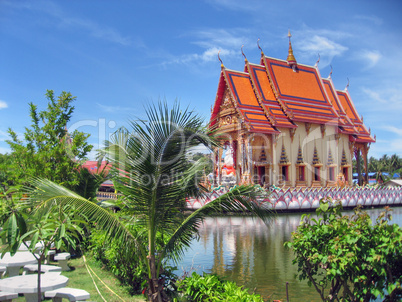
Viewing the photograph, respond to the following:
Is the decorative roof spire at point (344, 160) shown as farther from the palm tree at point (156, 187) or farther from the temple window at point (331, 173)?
the palm tree at point (156, 187)

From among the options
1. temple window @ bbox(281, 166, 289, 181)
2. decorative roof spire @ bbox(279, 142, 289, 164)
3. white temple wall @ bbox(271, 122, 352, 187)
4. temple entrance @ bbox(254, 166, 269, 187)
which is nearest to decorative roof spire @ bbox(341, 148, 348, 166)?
white temple wall @ bbox(271, 122, 352, 187)

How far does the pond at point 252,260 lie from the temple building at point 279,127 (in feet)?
36.1

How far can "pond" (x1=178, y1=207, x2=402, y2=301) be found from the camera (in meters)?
6.17

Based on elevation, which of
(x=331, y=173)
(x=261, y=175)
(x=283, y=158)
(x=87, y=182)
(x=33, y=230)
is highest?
(x=283, y=158)

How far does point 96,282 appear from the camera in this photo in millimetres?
6172

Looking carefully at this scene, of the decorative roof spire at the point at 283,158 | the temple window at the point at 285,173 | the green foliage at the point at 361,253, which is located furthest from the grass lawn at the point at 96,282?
the temple window at the point at 285,173

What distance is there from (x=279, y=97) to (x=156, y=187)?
21577 millimetres

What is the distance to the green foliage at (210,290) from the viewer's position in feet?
13.4

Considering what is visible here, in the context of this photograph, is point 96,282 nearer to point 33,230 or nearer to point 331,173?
point 33,230

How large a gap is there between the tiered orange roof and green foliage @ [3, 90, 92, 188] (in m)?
14.3

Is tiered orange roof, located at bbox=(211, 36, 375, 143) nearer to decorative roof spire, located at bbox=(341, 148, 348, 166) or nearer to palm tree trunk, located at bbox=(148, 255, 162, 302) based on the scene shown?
decorative roof spire, located at bbox=(341, 148, 348, 166)

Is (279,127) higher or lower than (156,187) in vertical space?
higher

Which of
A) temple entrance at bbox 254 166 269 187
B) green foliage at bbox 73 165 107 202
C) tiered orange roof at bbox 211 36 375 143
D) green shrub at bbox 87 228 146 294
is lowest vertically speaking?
green shrub at bbox 87 228 146 294

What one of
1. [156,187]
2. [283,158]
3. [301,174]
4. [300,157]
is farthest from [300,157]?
[156,187]
